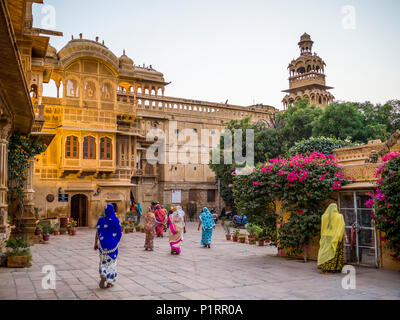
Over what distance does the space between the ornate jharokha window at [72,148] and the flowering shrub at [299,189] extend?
14922 mm

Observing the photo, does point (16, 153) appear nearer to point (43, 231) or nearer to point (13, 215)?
point (13, 215)

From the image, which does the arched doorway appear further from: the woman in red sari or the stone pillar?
the stone pillar

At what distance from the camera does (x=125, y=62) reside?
26438 mm

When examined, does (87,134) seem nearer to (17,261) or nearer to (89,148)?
(89,148)

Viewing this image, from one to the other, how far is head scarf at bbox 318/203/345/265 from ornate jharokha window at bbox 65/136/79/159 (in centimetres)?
1787

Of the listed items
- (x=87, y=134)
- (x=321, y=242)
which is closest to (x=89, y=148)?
(x=87, y=134)

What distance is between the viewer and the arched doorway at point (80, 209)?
80.9 ft

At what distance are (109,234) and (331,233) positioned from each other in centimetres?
504

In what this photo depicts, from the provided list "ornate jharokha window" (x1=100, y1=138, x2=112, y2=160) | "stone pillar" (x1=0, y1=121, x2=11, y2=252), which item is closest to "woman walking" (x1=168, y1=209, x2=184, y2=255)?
"stone pillar" (x1=0, y1=121, x2=11, y2=252)

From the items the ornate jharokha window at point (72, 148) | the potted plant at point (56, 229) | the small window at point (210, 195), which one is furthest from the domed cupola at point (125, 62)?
the small window at point (210, 195)

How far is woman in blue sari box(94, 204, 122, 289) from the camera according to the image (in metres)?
7.68
